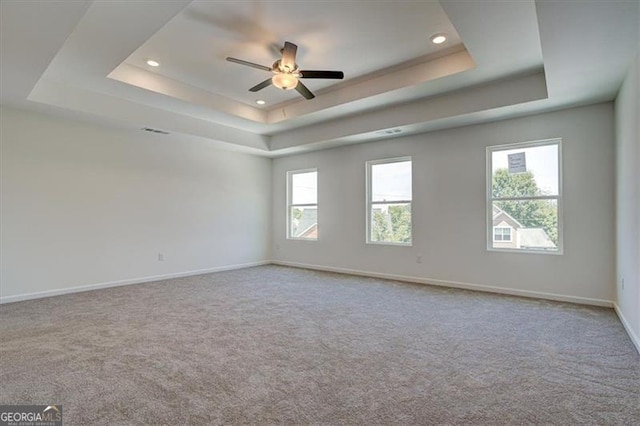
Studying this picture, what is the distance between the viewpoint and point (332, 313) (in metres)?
3.90

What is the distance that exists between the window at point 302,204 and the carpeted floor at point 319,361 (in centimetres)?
304

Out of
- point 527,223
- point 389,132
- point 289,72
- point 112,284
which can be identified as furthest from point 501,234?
point 112,284

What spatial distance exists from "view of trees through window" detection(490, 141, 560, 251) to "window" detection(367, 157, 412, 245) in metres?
1.41

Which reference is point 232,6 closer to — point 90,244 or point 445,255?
point 90,244

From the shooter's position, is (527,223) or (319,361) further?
(527,223)

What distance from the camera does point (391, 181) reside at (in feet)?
20.2

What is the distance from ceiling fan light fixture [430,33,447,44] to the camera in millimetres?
3579

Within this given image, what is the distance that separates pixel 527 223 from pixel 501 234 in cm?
37

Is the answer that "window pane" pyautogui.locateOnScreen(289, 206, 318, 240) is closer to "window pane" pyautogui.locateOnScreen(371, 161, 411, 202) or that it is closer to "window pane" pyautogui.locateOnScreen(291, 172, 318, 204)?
"window pane" pyautogui.locateOnScreen(291, 172, 318, 204)

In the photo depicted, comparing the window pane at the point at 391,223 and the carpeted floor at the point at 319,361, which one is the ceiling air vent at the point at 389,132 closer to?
the window pane at the point at 391,223

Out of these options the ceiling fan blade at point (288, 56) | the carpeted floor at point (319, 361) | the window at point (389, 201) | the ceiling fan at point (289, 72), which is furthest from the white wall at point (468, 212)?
the ceiling fan blade at point (288, 56)

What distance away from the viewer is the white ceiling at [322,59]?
8.86 feet

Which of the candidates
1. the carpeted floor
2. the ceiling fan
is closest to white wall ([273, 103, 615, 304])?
the carpeted floor

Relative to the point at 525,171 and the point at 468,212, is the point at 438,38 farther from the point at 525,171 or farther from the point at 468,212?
the point at 468,212
